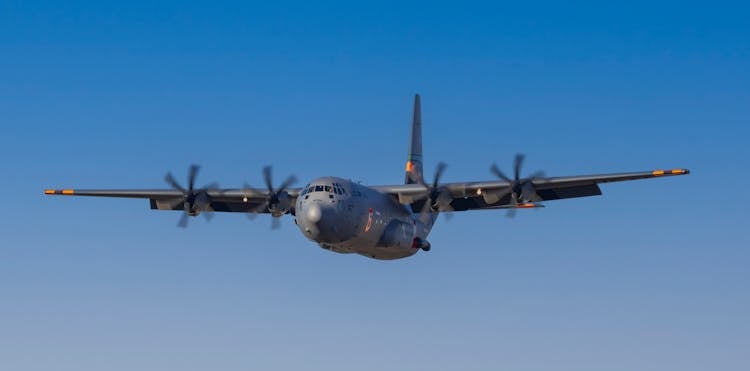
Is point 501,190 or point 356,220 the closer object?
point 356,220

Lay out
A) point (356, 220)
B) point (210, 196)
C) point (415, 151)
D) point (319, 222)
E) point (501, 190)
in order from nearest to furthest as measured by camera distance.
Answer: point (319, 222), point (356, 220), point (501, 190), point (210, 196), point (415, 151)

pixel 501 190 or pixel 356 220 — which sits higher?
pixel 501 190

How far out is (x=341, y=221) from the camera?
5016cm

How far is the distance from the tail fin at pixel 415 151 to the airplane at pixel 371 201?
6.11 meters

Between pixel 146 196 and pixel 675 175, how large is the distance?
87.4ft

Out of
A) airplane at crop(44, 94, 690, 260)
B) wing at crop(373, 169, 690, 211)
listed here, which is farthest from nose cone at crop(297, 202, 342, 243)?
wing at crop(373, 169, 690, 211)

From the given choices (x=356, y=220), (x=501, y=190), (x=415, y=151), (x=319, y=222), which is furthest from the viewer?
(x=415, y=151)

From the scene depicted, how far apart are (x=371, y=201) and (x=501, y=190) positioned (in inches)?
243

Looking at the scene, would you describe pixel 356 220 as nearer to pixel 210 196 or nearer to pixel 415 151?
pixel 210 196

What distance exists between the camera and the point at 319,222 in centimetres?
4938

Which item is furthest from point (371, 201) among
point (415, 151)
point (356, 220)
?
point (415, 151)

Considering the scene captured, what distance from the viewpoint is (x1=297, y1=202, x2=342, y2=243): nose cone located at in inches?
1946

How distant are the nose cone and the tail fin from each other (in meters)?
15.0

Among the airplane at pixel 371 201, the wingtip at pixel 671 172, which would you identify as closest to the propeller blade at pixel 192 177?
the airplane at pixel 371 201
